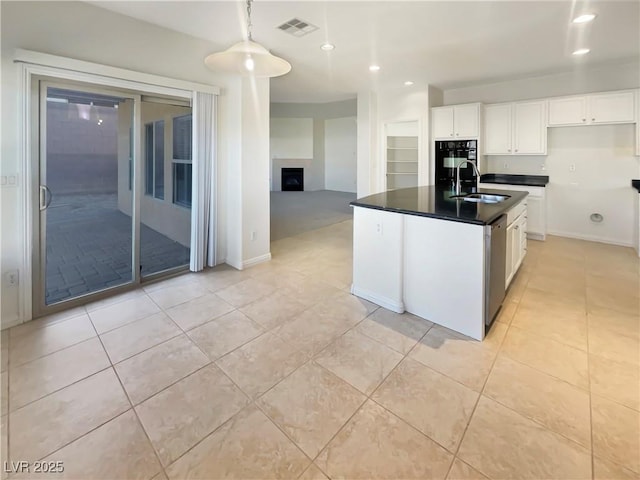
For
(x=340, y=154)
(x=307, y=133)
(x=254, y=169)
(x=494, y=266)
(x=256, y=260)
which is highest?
(x=307, y=133)

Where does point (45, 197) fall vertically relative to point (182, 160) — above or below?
below

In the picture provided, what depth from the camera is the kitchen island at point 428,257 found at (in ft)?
8.17

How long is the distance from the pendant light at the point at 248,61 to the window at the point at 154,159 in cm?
151

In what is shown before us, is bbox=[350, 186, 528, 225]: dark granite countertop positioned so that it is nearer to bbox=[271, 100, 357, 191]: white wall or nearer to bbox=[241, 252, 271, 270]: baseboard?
bbox=[241, 252, 271, 270]: baseboard

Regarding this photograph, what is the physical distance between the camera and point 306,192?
12633 millimetres

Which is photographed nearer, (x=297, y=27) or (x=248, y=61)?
(x=248, y=61)

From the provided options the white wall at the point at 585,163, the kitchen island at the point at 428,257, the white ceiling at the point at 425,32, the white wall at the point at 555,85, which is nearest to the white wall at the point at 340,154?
the white wall at the point at 555,85

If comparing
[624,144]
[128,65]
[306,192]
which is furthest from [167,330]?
[306,192]

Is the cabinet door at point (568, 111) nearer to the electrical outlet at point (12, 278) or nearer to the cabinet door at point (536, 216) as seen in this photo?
the cabinet door at point (536, 216)

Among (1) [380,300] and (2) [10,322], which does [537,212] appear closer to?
(1) [380,300]

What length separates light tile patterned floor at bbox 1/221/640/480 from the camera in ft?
4.99

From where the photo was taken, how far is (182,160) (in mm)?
4160

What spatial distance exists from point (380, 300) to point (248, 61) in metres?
2.34

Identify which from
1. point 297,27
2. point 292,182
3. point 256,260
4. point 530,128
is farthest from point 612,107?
point 292,182
